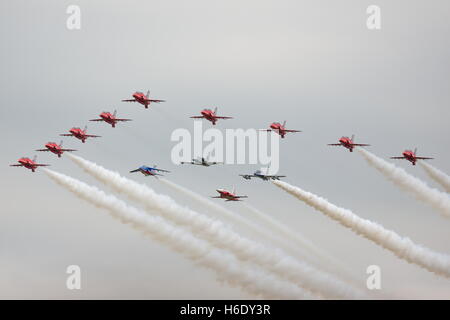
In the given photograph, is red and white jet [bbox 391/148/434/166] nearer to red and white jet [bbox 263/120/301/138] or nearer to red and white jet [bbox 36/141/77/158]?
red and white jet [bbox 263/120/301/138]

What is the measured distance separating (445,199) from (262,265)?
29.9 metres

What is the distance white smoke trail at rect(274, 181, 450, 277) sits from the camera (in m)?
155

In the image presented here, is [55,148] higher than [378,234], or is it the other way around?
[55,148]

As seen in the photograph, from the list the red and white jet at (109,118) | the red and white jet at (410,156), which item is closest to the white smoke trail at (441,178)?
the red and white jet at (410,156)

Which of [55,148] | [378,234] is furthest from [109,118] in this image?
[378,234]

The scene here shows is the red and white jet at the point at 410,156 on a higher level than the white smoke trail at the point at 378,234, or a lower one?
higher

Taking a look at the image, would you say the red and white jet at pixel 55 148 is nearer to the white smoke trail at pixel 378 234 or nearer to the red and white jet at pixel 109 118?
the red and white jet at pixel 109 118

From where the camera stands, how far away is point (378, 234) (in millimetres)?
155875

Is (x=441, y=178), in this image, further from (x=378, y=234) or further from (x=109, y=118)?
(x=109, y=118)

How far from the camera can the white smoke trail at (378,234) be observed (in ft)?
509

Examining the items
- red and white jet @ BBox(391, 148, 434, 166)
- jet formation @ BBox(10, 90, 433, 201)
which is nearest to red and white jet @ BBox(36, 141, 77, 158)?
jet formation @ BBox(10, 90, 433, 201)

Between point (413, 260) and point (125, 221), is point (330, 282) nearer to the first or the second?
point (413, 260)

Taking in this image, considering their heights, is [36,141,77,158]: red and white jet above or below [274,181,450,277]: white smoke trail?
above
